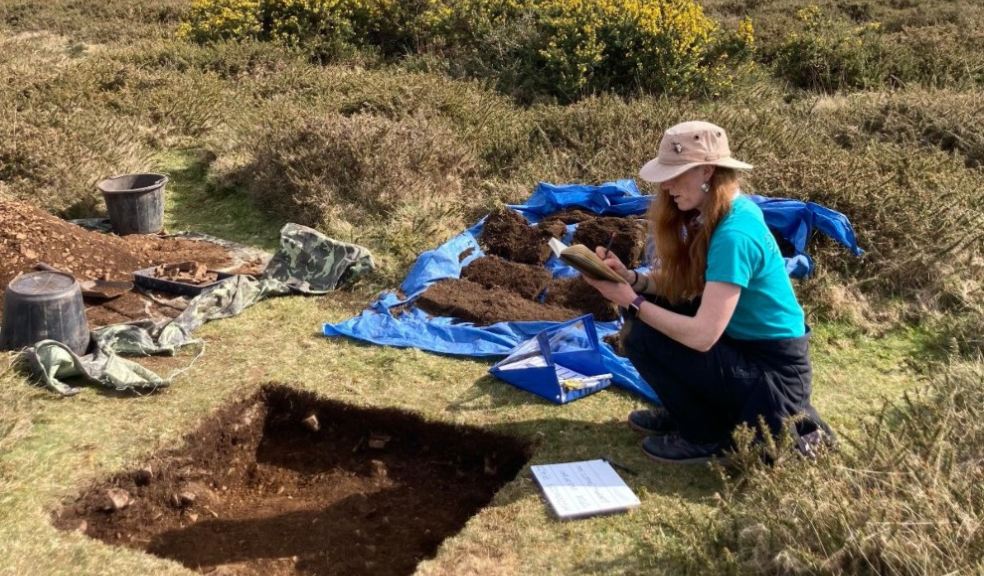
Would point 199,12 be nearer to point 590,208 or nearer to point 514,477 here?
point 590,208

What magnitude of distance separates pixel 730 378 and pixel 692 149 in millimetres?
892

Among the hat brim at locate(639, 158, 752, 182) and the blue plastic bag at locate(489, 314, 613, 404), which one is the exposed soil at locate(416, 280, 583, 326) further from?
the hat brim at locate(639, 158, 752, 182)

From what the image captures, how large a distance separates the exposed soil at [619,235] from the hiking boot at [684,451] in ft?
6.95

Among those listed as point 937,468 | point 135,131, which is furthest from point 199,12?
point 937,468

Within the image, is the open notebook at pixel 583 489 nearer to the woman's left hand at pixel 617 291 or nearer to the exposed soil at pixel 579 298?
the woman's left hand at pixel 617 291

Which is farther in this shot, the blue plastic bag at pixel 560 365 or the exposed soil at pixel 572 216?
the exposed soil at pixel 572 216

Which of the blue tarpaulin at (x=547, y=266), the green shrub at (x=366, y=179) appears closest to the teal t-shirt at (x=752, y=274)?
the blue tarpaulin at (x=547, y=266)

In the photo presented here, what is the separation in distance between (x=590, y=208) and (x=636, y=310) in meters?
3.19

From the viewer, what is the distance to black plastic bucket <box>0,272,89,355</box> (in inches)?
173

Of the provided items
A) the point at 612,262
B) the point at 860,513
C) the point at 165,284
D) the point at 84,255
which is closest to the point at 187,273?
the point at 165,284

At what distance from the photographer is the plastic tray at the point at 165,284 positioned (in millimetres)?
5496

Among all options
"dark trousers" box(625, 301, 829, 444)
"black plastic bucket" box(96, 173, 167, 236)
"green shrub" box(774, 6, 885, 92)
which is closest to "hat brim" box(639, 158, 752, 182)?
"dark trousers" box(625, 301, 829, 444)

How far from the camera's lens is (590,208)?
Answer: 6.37 metres

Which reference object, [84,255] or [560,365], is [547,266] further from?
[84,255]
